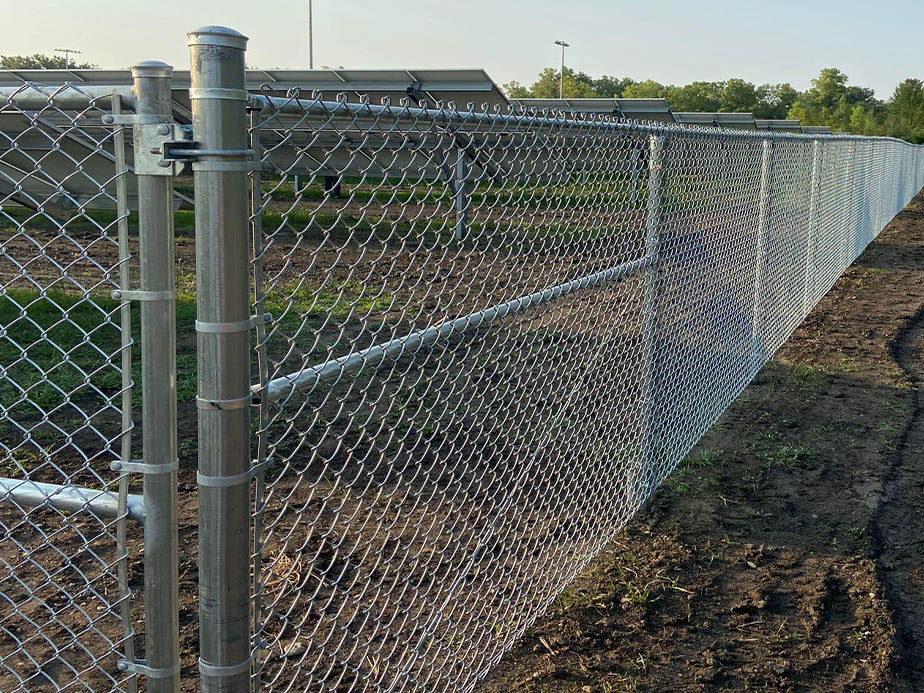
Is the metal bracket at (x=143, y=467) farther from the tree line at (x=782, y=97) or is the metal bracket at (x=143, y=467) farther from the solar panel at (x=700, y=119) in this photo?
the tree line at (x=782, y=97)

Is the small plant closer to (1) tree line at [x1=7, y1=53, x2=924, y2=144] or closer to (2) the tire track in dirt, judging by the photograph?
(2) the tire track in dirt

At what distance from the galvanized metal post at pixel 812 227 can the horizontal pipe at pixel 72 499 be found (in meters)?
7.74

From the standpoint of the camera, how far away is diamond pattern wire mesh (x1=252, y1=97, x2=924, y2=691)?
2307mm

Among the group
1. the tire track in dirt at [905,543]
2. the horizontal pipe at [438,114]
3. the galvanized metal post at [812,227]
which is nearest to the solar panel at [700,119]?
the galvanized metal post at [812,227]

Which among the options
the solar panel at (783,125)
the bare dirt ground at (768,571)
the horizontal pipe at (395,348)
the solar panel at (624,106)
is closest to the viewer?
the horizontal pipe at (395,348)

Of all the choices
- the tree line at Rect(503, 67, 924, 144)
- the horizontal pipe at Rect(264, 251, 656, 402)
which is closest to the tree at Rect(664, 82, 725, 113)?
the tree line at Rect(503, 67, 924, 144)

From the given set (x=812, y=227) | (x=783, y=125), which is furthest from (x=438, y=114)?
(x=783, y=125)

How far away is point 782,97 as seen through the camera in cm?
11788

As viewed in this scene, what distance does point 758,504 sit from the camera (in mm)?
4652

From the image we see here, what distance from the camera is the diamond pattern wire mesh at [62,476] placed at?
5.54ft

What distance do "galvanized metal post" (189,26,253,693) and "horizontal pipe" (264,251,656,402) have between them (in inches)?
6.8

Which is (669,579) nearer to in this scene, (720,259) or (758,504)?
(758,504)

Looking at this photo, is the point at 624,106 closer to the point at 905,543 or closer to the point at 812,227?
the point at 812,227

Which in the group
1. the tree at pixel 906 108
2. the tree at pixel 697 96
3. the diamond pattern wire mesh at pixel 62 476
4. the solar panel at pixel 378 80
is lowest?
the diamond pattern wire mesh at pixel 62 476
